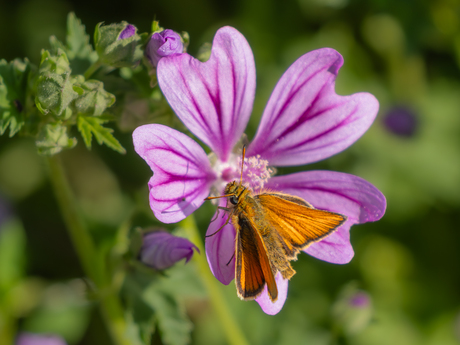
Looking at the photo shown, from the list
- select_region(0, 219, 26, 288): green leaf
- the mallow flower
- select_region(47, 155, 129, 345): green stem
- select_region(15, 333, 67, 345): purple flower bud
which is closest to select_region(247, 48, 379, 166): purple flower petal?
the mallow flower

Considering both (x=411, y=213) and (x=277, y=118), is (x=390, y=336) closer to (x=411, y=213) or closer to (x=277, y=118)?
(x=411, y=213)

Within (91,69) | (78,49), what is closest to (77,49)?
(78,49)

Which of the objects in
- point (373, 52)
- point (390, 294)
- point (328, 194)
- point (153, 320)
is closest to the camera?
point (328, 194)

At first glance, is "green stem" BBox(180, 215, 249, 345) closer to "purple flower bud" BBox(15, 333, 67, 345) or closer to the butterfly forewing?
the butterfly forewing

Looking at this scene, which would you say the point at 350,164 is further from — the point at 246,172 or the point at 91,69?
the point at 91,69

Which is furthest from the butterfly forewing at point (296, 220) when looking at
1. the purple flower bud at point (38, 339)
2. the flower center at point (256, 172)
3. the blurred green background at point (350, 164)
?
the blurred green background at point (350, 164)

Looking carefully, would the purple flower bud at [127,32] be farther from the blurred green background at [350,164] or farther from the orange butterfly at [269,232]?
the blurred green background at [350,164]

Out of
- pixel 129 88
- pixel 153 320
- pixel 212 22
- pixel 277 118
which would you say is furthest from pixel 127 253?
pixel 212 22
